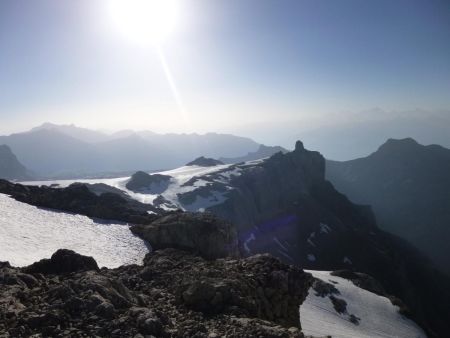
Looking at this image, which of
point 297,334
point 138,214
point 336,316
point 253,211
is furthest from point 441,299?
point 297,334

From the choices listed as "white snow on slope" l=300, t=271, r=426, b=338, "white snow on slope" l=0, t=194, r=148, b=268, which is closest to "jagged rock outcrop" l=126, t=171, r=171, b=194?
"white snow on slope" l=300, t=271, r=426, b=338

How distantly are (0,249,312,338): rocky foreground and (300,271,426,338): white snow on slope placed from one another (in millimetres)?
25208

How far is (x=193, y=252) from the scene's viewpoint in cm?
3284

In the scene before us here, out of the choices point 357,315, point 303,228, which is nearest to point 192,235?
point 357,315

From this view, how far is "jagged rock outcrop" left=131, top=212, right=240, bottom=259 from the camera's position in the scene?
115 ft

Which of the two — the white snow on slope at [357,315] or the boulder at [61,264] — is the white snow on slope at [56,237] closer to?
the boulder at [61,264]

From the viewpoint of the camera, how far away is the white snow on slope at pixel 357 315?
49.5 m

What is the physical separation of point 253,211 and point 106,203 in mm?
128216

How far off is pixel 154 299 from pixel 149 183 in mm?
171885

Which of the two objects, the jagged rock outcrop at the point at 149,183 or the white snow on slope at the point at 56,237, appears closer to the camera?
the white snow on slope at the point at 56,237

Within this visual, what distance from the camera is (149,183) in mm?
187625

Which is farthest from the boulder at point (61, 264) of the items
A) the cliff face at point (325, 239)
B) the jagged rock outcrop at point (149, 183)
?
the jagged rock outcrop at point (149, 183)

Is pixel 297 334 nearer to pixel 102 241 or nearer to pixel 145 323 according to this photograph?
pixel 145 323

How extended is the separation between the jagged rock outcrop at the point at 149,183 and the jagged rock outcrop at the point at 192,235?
13830 centimetres
